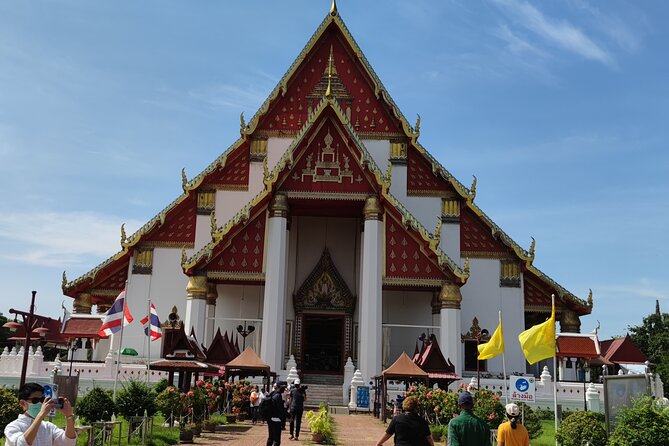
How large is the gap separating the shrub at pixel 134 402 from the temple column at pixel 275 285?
9448mm

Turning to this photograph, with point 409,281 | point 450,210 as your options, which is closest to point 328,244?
point 409,281

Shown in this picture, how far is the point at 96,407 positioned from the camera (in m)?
12.1

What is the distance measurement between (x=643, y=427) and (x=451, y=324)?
1471cm

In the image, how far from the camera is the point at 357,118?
27.5m

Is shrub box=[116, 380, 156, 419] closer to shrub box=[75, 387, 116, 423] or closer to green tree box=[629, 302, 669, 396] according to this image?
shrub box=[75, 387, 116, 423]

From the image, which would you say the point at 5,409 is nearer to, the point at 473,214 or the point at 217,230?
the point at 217,230

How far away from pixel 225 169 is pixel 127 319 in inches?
367

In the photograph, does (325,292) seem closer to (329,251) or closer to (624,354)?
(329,251)

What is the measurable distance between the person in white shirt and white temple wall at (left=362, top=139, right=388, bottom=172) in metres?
22.2

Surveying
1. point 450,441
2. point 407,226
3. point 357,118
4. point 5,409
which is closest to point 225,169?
point 357,118

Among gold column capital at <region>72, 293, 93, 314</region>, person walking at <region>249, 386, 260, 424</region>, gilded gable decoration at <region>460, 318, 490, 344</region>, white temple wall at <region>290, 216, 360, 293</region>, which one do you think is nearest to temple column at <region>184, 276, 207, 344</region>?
white temple wall at <region>290, 216, 360, 293</region>

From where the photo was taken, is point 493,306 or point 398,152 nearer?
point 493,306

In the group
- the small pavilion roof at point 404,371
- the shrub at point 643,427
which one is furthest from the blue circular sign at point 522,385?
the shrub at point 643,427

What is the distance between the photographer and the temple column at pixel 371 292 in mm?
22438
